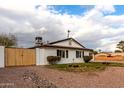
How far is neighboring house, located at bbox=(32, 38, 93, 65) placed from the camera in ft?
81.2

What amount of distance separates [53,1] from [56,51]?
16517mm

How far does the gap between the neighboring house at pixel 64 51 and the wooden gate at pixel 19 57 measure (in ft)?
3.93

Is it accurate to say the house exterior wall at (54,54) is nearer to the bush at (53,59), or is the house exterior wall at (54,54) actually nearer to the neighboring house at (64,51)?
the neighboring house at (64,51)

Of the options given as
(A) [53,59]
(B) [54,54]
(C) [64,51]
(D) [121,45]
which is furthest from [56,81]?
(D) [121,45]

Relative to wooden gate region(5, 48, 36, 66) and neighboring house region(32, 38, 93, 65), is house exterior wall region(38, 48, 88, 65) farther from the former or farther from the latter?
wooden gate region(5, 48, 36, 66)

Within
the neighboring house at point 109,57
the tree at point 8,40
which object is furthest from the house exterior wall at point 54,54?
the neighboring house at point 109,57

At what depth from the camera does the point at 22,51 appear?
71.5 ft

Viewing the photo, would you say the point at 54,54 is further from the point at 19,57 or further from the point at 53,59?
the point at 19,57

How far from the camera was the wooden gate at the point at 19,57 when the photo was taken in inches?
795

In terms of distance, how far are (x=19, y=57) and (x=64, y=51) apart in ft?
27.4

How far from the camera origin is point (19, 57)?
21.4 meters

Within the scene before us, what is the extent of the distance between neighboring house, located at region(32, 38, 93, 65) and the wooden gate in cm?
120

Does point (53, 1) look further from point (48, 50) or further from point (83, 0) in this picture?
point (48, 50)
